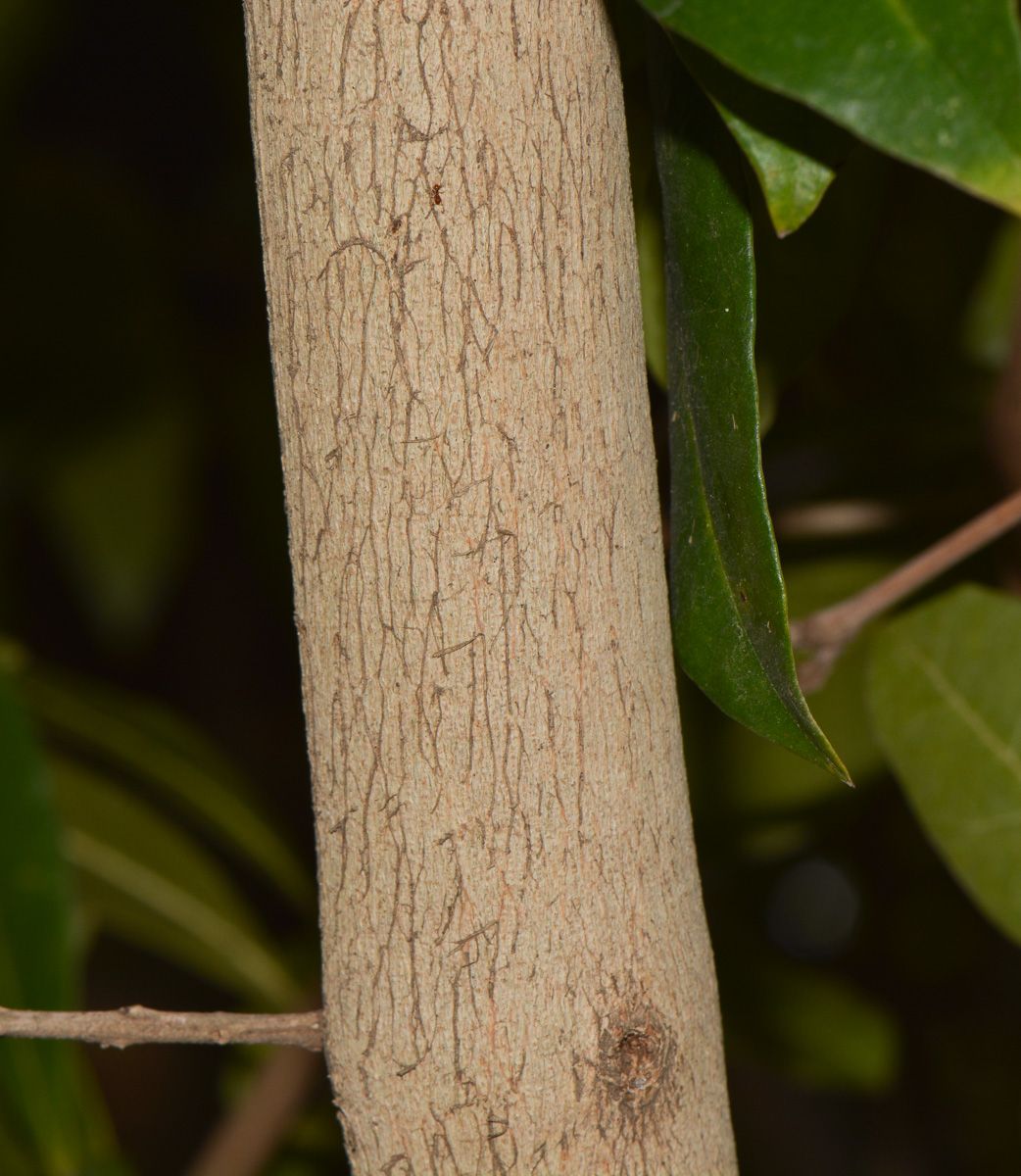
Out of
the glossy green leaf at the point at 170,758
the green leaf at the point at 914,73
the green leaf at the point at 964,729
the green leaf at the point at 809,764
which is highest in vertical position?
the green leaf at the point at 914,73

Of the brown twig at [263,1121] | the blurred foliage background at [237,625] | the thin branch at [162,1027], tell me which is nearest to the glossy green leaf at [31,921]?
the blurred foliage background at [237,625]

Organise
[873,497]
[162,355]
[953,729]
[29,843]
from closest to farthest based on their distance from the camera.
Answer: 1. [953,729]
2. [29,843]
3. [873,497]
4. [162,355]

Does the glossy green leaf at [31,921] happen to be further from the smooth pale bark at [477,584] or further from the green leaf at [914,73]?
the green leaf at [914,73]

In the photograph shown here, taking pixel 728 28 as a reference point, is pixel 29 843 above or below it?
below

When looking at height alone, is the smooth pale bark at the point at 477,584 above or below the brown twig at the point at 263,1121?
above

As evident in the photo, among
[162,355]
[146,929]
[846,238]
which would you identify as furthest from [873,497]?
[162,355]

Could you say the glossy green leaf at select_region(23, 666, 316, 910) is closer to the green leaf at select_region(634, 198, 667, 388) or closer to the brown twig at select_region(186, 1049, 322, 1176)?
the brown twig at select_region(186, 1049, 322, 1176)

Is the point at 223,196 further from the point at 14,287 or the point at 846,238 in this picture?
the point at 846,238

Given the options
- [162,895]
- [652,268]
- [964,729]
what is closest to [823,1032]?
[964,729]
